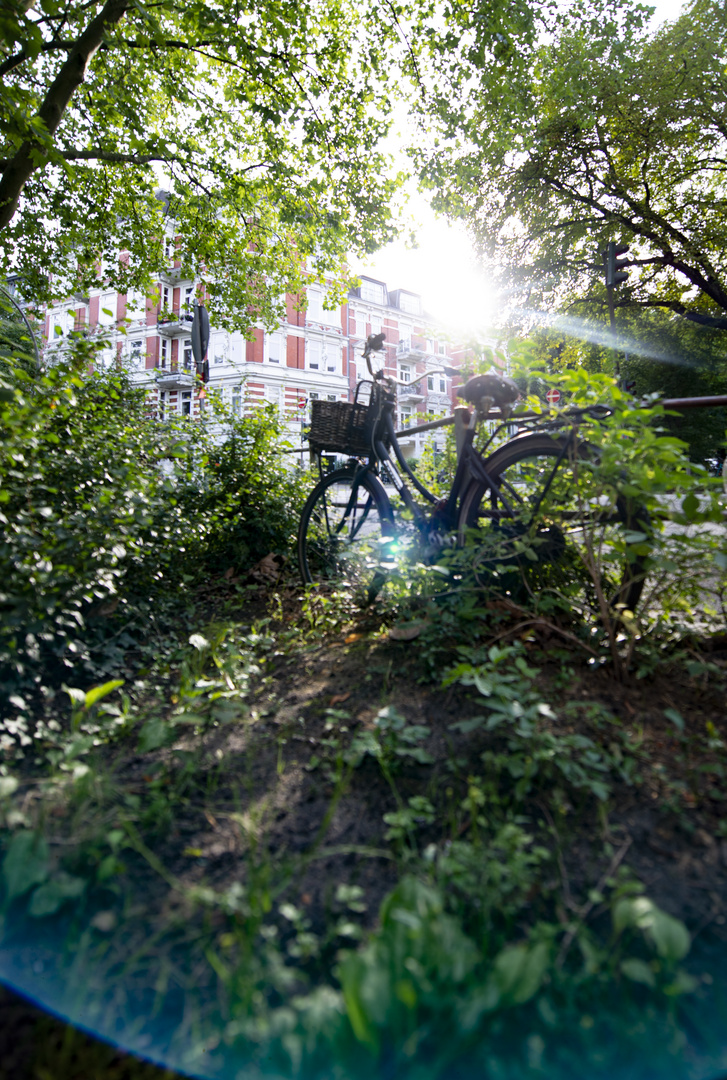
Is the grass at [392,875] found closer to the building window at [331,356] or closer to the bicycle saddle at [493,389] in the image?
the bicycle saddle at [493,389]

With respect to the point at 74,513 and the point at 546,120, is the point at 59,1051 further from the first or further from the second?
the point at 546,120

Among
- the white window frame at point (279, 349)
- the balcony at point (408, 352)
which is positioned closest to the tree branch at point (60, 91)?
the white window frame at point (279, 349)

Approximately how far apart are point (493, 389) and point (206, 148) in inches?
310

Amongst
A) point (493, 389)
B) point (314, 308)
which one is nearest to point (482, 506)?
point (493, 389)

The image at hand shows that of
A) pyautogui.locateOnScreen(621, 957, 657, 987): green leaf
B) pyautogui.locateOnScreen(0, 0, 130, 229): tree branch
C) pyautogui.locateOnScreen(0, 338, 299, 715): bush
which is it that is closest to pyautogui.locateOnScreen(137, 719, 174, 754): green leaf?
pyautogui.locateOnScreen(0, 338, 299, 715): bush

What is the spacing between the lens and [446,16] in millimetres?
6953

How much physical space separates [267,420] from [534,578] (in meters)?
3.44

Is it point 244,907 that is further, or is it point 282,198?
point 282,198

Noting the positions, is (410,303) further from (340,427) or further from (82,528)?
(82,528)

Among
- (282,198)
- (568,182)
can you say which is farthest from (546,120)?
(282,198)

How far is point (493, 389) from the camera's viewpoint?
110 inches

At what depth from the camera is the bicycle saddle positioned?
8.99ft

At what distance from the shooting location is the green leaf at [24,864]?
112cm

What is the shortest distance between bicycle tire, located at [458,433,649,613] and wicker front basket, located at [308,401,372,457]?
97 centimetres
